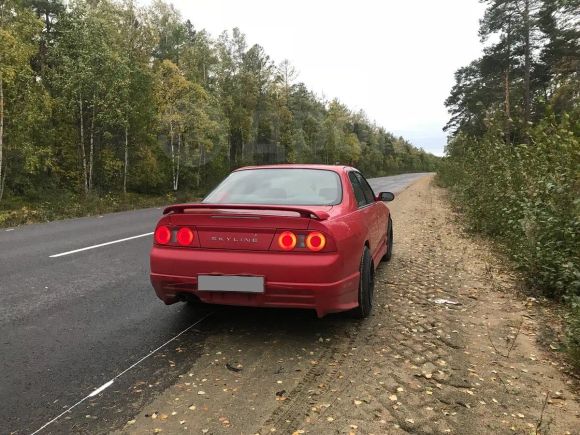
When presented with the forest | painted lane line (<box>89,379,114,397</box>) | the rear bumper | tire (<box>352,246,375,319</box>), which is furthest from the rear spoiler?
the forest

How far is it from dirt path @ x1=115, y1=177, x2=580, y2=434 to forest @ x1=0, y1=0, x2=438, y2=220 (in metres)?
12.5

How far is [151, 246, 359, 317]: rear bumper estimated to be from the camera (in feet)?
11.3

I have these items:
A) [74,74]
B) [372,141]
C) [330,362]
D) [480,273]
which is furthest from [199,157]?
[372,141]

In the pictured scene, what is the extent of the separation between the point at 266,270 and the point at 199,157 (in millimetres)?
30491

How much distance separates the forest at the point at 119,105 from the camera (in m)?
19.8

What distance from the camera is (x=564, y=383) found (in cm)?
311

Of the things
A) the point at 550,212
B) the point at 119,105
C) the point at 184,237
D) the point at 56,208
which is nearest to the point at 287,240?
the point at 184,237

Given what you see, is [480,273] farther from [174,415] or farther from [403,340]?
[174,415]

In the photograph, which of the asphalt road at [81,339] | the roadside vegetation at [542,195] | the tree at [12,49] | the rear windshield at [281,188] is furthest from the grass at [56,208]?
the roadside vegetation at [542,195]

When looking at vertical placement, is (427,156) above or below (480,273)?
above

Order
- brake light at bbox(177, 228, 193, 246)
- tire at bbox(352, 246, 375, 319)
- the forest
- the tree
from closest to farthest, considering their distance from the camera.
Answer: brake light at bbox(177, 228, 193, 246) → tire at bbox(352, 246, 375, 319) → the tree → the forest

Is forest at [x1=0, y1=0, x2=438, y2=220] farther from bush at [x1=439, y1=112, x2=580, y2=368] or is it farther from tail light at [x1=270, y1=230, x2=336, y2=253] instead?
bush at [x1=439, y1=112, x2=580, y2=368]

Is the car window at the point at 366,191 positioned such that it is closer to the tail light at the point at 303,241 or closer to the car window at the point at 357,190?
the car window at the point at 357,190

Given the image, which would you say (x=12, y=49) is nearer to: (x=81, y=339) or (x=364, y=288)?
(x=81, y=339)
